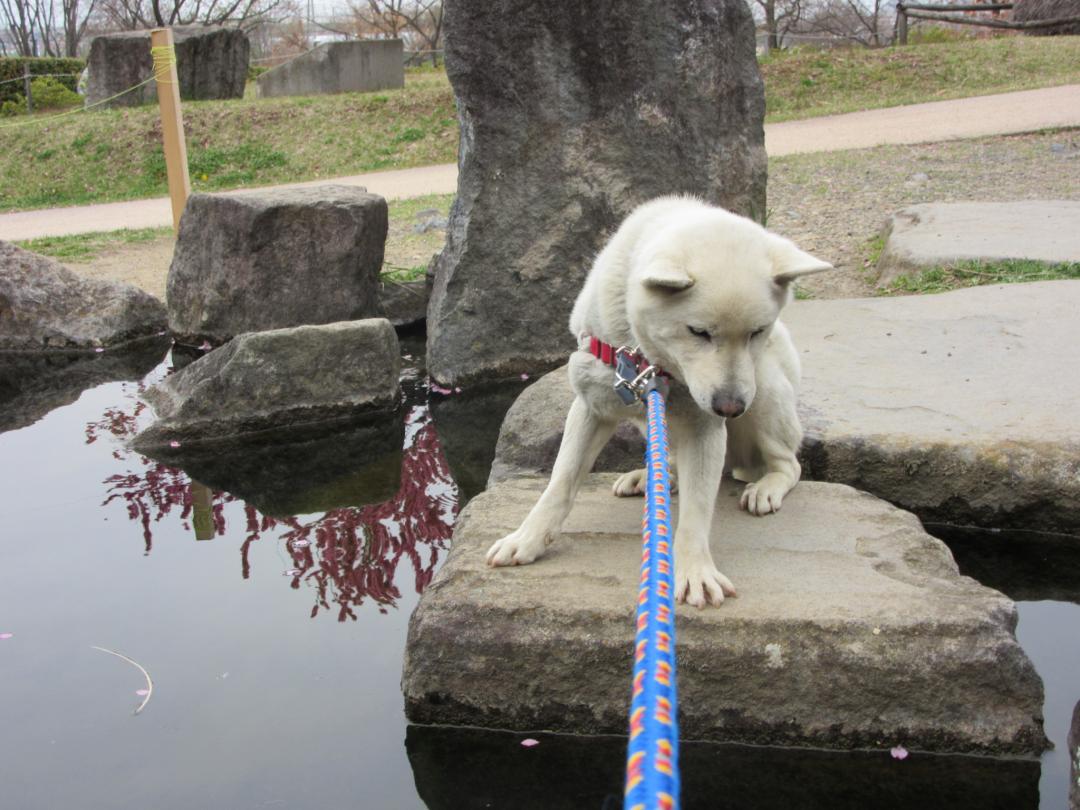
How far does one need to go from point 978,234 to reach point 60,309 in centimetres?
704

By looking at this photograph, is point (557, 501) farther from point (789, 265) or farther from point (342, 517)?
point (342, 517)

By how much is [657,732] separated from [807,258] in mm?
1723

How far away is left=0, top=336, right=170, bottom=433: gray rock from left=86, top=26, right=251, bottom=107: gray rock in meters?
12.9

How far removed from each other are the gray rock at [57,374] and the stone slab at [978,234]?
5445mm

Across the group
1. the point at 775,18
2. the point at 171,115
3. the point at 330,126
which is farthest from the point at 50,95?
the point at 775,18

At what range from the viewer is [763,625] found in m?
2.90

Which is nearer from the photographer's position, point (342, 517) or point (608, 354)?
point (608, 354)

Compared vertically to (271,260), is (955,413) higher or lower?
lower

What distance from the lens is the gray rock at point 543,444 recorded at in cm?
466

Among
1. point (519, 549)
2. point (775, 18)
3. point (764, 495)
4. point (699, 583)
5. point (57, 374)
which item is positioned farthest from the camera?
point (775, 18)

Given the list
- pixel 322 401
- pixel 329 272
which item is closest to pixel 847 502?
pixel 322 401

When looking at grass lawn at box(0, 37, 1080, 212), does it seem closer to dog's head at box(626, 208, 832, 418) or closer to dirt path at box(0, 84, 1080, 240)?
dirt path at box(0, 84, 1080, 240)

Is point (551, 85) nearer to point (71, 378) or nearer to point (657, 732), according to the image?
point (71, 378)

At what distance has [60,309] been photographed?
26.8 feet
